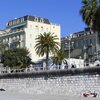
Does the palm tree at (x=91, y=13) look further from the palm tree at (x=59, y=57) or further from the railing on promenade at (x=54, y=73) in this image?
the palm tree at (x=59, y=57)

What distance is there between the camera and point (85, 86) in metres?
45.0

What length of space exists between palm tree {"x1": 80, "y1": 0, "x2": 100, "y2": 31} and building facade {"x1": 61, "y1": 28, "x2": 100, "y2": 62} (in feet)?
181

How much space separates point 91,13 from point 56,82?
13.3m

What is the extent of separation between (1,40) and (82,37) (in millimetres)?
26546

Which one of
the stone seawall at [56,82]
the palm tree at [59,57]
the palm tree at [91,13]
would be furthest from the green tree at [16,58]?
the palm tree at [91,13]

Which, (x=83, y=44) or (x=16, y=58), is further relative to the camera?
(x=83, y=44)

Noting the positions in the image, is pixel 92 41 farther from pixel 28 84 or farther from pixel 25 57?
pixel 28 84

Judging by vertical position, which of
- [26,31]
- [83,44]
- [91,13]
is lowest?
[91,13]

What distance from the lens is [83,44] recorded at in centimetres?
12306

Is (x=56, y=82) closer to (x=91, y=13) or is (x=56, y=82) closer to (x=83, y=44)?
(x=91, y=13)

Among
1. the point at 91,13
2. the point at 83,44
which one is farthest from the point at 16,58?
the point at 91,13

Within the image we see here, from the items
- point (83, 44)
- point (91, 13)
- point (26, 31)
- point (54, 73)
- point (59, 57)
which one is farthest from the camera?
point (83, 44)

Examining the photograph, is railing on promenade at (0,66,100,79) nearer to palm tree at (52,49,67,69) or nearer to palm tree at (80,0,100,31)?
palm tree at (80,0,100,31)

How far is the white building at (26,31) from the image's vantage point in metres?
120
